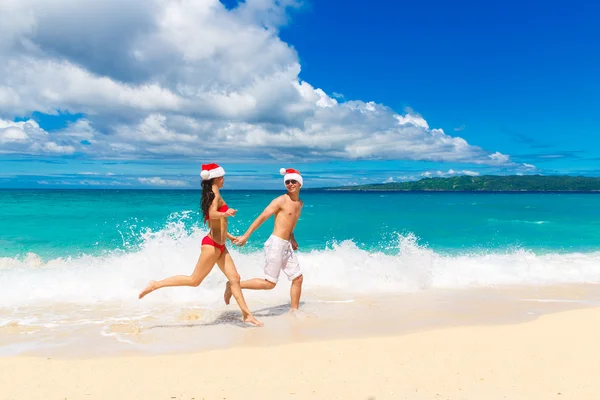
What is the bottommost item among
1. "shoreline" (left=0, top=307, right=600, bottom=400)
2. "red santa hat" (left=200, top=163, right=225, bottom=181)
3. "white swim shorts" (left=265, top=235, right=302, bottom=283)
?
"shoreline" (left=0, top=307, right=600, bottom=400)

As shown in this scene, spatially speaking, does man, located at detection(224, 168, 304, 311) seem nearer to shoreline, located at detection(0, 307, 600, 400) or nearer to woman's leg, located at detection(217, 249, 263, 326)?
woman's leg, located at detection(217, 249, 263, 326)

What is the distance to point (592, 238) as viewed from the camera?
20078 mm

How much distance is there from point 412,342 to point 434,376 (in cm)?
112

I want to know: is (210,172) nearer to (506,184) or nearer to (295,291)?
(295,291)

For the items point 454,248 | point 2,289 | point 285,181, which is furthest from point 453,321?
point 454,248

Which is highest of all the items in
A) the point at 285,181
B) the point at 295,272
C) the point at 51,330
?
the point at 285,181

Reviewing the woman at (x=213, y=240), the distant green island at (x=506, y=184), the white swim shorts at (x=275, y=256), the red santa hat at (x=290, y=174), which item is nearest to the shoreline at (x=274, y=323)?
the woman at (x=213, y=240)

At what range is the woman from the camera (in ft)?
19.9

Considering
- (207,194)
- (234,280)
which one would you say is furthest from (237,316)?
(207,194)

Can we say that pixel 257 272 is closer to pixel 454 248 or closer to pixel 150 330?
pixel 150 330

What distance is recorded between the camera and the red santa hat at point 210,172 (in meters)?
6.00

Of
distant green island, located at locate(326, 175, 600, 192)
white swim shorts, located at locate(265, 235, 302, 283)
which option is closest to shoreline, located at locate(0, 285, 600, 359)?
white swim shorts, located at locate(265, 235, 302, 283)

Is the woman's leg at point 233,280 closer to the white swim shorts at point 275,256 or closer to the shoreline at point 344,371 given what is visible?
the white swim shorts at point 275,256

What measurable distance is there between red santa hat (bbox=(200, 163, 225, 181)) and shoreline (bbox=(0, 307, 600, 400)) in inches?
85.0
